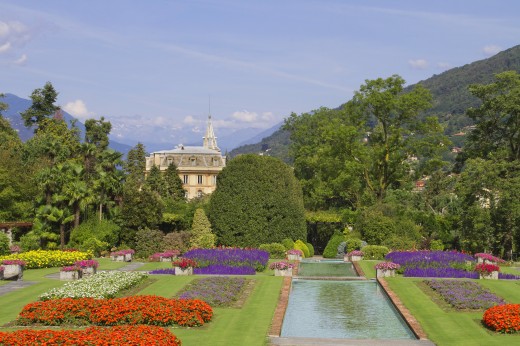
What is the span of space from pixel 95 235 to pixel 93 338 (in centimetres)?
2982

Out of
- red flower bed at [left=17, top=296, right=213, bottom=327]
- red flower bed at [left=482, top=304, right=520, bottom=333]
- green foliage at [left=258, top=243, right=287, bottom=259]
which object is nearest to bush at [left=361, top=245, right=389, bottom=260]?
green foliage at [left=258, top=243, right=287, bottom=259]

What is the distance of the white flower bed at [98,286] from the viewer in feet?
80.1

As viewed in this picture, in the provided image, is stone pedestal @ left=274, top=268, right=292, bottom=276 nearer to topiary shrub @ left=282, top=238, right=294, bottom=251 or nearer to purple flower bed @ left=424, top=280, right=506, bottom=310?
purple flower bed @ left=424, top=280, right=506, bottom=310

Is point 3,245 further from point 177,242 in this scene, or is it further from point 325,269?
point 325,269

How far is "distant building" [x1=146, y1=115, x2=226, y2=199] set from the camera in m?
104

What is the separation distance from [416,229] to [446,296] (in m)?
24.1

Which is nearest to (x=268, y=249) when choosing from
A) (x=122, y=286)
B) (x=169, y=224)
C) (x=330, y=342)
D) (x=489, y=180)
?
(x=169, y=224)

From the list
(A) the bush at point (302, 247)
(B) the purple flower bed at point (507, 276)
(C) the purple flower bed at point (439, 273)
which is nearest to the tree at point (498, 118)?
(A) the bush at point (302, 247)

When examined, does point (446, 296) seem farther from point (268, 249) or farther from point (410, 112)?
point (410, 112)

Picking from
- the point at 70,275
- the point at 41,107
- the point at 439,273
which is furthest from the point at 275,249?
the point at 41,107

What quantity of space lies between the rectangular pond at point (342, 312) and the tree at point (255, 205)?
51.0 ft

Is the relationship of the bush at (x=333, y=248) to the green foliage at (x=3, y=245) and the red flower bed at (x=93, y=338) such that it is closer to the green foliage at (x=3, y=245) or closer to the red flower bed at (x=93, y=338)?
the green foliage at (x=3, y=245)

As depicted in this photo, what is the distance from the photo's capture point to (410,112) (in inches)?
2328

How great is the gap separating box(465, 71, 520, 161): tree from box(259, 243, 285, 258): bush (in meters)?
19.6
